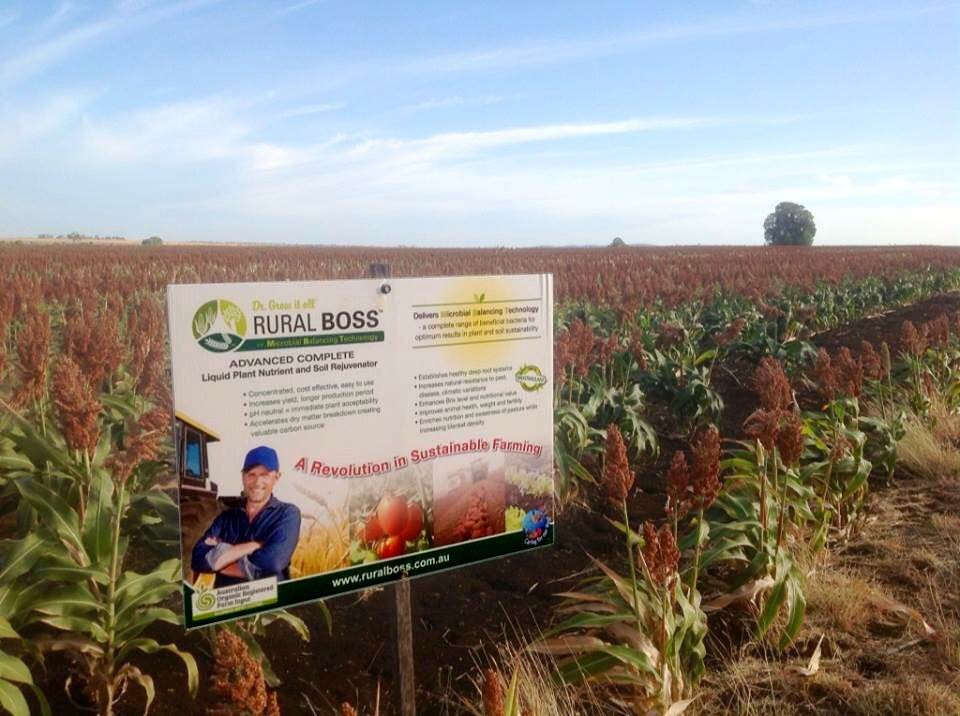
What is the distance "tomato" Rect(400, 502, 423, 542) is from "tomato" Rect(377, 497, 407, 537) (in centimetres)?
2

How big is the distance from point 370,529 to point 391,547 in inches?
4.5

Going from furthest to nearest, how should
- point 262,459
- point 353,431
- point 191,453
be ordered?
point 353,431 → point 262,459 → point 191,453

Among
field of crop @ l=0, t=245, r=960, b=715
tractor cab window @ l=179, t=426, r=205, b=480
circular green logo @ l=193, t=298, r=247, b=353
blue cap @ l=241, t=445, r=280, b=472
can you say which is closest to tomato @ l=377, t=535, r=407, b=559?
field of crop @ l=0, t=245, r=960, b=715

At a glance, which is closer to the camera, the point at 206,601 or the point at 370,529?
the point at 206,601

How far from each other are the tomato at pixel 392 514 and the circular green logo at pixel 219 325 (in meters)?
0.75

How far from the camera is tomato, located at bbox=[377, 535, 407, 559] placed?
2777 millimetres

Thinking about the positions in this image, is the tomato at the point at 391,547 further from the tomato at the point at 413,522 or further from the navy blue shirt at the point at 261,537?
the navy blue shirt at the point at 261,537

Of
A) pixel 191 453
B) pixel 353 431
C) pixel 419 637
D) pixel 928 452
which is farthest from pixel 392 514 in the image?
pixel 928 452

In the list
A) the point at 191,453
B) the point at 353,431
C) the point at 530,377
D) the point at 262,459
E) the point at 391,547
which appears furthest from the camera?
the point at 530,377

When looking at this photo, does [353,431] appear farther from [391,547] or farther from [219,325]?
[219,325]

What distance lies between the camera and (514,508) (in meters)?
3.12

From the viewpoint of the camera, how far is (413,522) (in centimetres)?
284

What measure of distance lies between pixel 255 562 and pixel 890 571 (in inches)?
137

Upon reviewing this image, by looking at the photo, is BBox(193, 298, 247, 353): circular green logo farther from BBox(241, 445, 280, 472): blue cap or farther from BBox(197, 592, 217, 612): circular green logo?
BBox(197, 592, 217, 612): circular green logo
